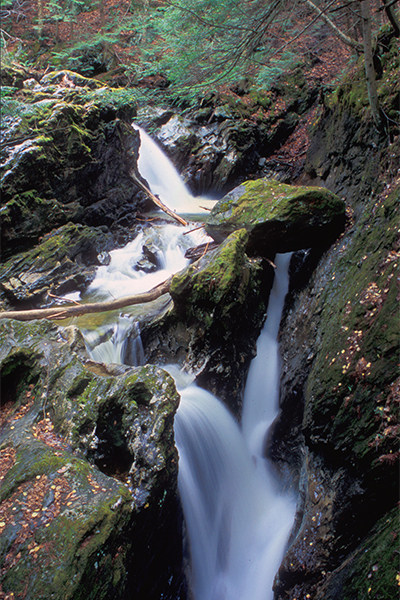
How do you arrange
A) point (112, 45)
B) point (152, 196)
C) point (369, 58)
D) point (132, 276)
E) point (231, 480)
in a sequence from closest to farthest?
point (369, 58) < point (231, 480) < point (132, 276) < point (152, 196) < point (112, 45)

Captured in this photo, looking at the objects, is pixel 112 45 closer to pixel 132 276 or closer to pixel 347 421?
pixel 132 276

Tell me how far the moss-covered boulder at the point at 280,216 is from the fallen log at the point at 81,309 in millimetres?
1974

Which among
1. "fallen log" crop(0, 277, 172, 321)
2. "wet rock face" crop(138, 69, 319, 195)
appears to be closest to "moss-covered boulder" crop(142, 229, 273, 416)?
"fallen log" crop(0, 277, 172, 321)

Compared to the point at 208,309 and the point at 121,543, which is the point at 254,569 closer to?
the point at 121,543

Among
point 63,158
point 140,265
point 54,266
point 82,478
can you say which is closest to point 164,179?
point 63,158

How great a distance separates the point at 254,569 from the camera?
4012 mm

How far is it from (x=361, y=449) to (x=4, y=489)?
3.17 metres

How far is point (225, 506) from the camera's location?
437cm

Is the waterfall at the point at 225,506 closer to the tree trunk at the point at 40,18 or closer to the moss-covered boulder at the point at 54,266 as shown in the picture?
the moss-covered boulder at the point at 54,266

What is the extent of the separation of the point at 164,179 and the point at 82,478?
1200cm

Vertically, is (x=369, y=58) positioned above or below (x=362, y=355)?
above

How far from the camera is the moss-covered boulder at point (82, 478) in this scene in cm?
224

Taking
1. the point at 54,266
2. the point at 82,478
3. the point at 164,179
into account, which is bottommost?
the point at 82,478

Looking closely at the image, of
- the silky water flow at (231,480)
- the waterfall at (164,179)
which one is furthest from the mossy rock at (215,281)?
the waterfall at (164,179)
